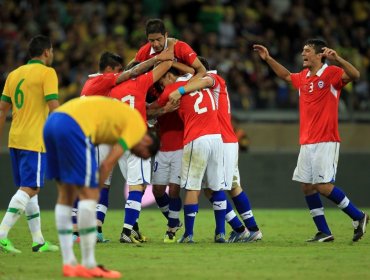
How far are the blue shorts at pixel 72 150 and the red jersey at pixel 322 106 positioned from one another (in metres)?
4.38

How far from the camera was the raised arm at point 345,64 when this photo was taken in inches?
465

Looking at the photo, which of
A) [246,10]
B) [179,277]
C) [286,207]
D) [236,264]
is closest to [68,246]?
[179,277]

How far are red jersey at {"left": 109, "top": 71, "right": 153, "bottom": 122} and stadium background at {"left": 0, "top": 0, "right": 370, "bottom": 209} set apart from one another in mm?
7035

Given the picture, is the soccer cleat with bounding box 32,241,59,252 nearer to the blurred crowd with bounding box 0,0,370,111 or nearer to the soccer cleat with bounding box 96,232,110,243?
the soccer cleat with bounding box 96,232,110,243

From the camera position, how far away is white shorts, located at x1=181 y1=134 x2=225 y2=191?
40.0 feet

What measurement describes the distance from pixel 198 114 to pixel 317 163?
65.4 inches

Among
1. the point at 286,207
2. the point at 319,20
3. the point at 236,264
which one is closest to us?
the point at 236,264

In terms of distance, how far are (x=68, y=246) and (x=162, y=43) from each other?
4382 millimetres

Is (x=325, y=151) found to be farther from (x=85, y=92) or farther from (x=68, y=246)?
(x=68, y=246)

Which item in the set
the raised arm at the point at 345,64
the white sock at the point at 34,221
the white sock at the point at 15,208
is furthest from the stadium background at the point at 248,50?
the white sock at the point at 15,208

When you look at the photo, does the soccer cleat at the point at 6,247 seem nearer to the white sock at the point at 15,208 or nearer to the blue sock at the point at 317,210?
the white sock at the point at 15,208

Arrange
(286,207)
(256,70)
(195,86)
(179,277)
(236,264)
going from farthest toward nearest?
(256,70), (286,207), (195,86), (236,264), (179,277)

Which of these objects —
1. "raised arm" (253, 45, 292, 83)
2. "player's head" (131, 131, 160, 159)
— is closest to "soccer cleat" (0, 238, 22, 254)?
"player's head" (131, 131, 160, 159)

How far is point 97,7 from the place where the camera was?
901 inches
